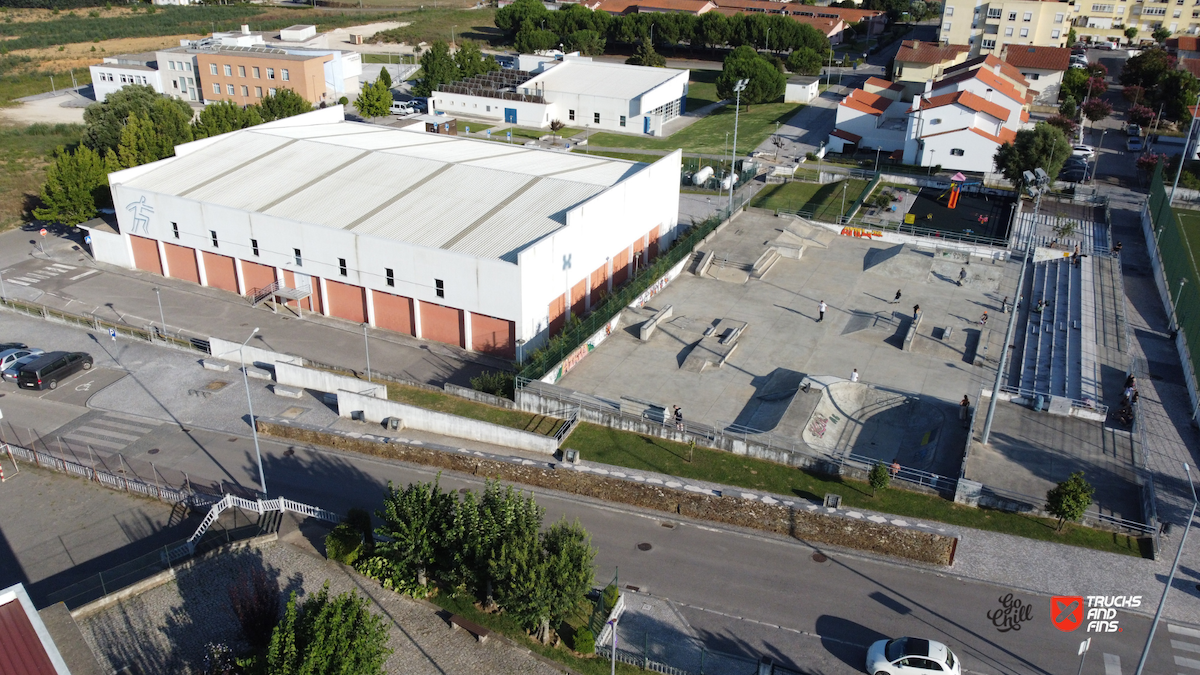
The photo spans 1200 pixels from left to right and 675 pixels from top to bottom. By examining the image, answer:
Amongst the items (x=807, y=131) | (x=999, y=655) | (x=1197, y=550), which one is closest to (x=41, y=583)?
(x=999, y=655)

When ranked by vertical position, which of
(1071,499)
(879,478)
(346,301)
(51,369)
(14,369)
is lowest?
(14,369)

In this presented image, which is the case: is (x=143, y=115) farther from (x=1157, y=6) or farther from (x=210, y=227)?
(x=1157, y=6)

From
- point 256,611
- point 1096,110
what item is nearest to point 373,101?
point 256,611

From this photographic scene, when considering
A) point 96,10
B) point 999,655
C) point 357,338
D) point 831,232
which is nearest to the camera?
point 999,655

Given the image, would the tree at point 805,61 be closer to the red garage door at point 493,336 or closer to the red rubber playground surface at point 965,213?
the red rubber playground surface at point 965,213

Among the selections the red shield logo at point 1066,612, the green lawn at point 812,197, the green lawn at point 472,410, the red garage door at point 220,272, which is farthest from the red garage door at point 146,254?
the red shield logo at point 1066,612

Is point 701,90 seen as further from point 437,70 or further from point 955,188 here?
point 955,188

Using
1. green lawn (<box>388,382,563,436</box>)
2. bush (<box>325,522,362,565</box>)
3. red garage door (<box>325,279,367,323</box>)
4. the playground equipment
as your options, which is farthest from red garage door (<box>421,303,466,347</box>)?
→ the playground equipment
